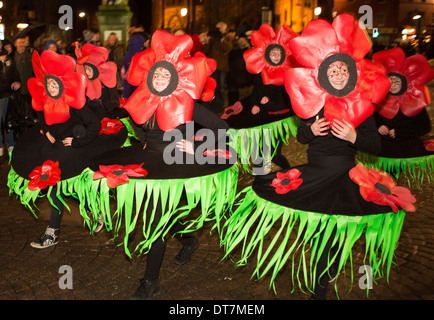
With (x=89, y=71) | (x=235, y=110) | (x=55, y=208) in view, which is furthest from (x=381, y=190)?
(x=89, y=71)

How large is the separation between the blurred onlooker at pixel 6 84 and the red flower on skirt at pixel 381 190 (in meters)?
6.01

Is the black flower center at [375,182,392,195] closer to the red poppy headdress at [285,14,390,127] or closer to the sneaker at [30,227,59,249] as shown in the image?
the red poppy headdress at [285,14,390,127]

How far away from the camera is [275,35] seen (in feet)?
20.0

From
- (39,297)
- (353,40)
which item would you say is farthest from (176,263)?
(353,40)

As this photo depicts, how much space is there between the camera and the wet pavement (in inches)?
143

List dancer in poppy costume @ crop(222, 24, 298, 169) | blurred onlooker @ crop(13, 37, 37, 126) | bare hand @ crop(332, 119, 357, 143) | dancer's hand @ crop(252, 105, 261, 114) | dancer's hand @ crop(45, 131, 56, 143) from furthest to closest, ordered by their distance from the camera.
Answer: blurred onlooker @ crop(13, 37, 37, 126)
dancer's hand @ crop(252, 105, 261, 114)
dancer in poppy costume @ crop(222, 24, 298, 169)
dancer's hand @ crop(45, 131, 56, 143)
bare hand @ crop(332, 119, 357, 143)

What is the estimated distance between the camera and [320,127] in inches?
131

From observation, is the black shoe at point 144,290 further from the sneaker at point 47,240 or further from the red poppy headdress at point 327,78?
the red poppy headdress at point 327,78

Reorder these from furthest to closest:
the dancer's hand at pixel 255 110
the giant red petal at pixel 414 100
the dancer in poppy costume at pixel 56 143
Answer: the dancer's hand at pixel 255 110
the giant red petal at pixel 414 100
the dancer in poppy costume at pixel 56 143

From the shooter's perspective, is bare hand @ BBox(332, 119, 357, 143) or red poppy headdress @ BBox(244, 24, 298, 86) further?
red poppy headdress @ BBox(244, 24, 298, 86)

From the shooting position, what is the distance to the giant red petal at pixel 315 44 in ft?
10.8

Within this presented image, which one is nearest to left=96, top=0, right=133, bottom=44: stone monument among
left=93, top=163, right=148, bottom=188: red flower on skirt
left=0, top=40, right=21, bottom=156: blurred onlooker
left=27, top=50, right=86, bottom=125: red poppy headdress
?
left=0, top=40, right=21, bottom=156: blurred onlooker

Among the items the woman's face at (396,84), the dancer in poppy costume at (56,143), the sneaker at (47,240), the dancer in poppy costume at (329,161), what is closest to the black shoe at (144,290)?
the dancer in poppy costume at (329,161)

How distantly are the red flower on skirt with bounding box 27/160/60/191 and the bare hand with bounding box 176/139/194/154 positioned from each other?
3.52 feet
